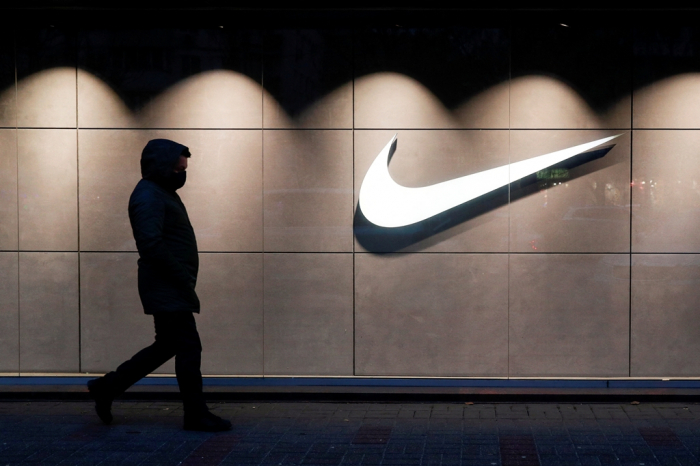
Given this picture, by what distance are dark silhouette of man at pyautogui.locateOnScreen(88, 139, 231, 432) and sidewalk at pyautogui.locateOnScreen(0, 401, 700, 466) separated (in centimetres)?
29

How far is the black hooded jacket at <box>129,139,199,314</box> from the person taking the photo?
5859 mm

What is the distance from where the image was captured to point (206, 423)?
6.05 m

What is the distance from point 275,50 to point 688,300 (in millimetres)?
4325

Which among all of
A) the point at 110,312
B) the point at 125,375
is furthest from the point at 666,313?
the point at 110,312

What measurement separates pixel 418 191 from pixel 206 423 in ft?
9.14

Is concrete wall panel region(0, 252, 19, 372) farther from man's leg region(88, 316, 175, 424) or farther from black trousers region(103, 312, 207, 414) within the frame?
black trousers region(103, 312, 207, 414)

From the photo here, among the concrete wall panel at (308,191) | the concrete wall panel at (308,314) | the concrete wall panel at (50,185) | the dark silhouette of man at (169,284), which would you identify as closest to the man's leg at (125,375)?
the dark silhouette of man at (169,284)

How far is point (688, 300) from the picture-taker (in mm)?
7250

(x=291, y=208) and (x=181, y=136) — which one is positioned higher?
(x=181, y=136)

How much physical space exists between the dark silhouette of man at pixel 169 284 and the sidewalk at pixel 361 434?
286mm

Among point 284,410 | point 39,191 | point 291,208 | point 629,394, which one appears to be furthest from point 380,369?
point 39,191

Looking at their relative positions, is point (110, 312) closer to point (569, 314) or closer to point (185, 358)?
point (185, 358)

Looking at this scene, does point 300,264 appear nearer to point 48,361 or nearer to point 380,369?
point 380,369

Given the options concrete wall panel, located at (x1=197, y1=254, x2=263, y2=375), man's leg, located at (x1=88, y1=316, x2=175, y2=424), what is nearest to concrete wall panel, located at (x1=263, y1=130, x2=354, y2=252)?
concrete wall panel, located at (x1=197, y1=254, x2=263, y2=375)
